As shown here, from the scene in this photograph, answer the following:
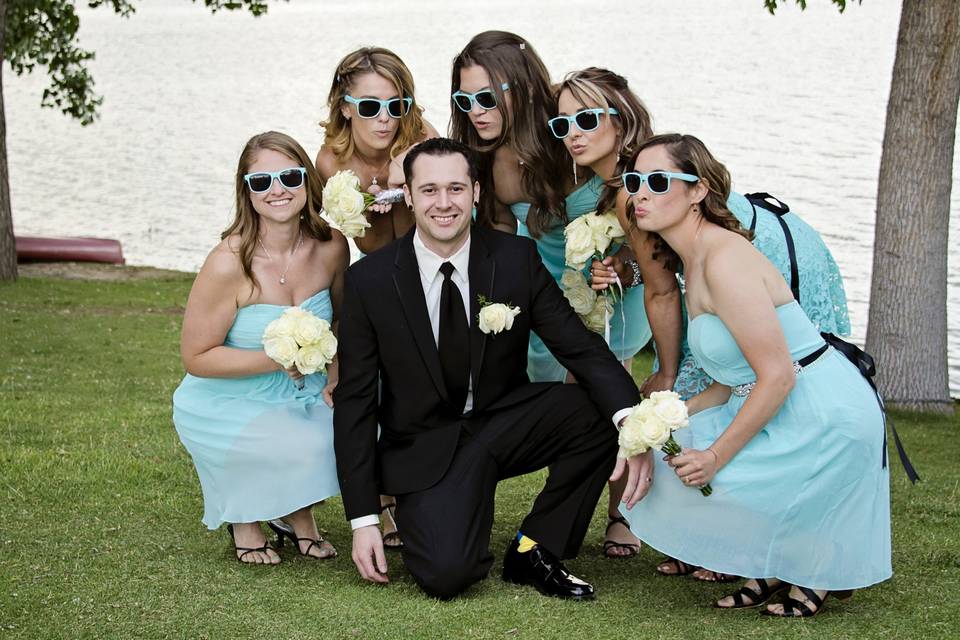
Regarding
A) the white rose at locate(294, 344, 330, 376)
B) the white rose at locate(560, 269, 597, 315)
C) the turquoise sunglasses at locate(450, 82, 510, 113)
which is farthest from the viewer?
the turquoise sunglasses at locate(450, 82, 510, 113)

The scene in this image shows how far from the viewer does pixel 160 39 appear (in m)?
67.3

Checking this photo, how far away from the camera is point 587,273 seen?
5.62 metres

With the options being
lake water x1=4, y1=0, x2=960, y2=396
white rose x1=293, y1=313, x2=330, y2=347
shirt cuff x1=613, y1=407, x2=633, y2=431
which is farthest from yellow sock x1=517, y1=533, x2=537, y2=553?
lake water x1=4, y1=0, x2=960, y2=396

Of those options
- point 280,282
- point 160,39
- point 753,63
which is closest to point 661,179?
point 280,282

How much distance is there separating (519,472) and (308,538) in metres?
1.03

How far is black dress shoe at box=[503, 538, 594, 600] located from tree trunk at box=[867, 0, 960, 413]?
16.8 ft

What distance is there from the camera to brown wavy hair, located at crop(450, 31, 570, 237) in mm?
5484

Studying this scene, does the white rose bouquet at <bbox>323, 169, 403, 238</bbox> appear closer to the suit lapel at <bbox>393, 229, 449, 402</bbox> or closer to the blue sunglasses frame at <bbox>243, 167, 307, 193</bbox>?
the blue sunglasses frame at <bbox>243, 167, 307, 193</bbox>

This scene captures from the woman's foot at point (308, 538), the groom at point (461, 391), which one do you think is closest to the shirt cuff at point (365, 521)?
the groom at point (461, 391)

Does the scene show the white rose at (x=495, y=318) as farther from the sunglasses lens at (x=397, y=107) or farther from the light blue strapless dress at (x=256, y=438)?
the sunglasses lens at (x=397, y=107)

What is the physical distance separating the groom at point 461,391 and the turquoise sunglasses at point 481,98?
1.64ft

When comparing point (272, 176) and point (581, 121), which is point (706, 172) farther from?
point (272, 176)

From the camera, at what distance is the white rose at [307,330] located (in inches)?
196

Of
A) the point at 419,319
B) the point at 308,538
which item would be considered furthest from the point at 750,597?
the point at 308,538
